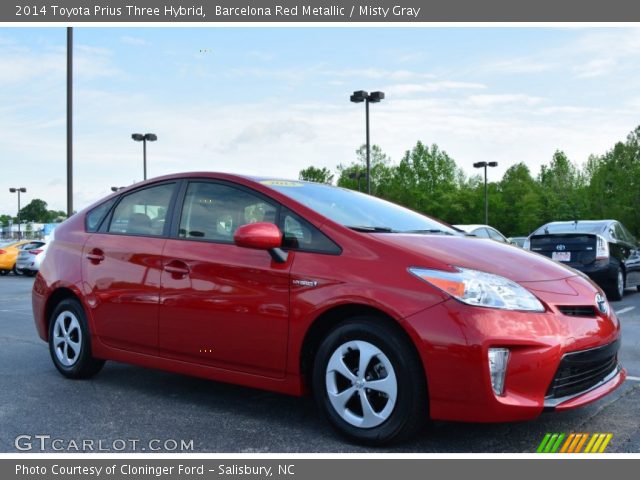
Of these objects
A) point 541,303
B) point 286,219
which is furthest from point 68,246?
point 541,303

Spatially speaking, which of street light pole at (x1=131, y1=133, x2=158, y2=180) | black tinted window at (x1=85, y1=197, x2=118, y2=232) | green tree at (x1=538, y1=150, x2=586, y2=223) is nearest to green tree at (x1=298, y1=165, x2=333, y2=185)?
green tree at (x1=538, y1=150, x2=586, y2=223)

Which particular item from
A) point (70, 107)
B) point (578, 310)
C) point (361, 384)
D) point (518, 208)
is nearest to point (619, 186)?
point (518, 208)

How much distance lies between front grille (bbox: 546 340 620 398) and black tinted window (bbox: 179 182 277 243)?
5.93 ft

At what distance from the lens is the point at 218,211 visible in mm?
4598

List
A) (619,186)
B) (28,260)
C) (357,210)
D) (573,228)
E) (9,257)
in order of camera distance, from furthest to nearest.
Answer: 1. (619,186)
2. (9,257)
3. (28,260)
4. (573,228)
5. (357,210)

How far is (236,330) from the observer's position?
419cm

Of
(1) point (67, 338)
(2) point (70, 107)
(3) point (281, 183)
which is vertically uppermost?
(2) point (70, 107)

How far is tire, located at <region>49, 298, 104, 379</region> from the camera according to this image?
532 centimetres

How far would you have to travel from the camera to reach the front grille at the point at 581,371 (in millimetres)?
3539

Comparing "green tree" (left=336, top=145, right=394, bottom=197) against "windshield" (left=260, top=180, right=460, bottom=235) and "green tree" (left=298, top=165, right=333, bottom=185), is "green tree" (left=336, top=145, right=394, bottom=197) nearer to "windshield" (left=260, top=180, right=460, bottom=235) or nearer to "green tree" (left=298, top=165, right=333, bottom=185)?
"green tree" (left=298, top=165, right=333, bottom=185)

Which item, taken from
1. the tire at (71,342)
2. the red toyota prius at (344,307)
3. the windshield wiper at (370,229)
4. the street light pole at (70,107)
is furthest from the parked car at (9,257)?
the windshield wiper at (370,229)

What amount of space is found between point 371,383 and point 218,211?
5.25 feet

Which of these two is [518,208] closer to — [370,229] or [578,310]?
[370,229]

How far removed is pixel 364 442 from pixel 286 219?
53.0 inches
